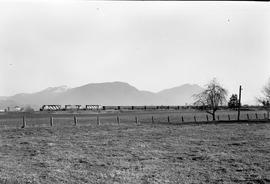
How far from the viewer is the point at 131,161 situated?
11.9 metres

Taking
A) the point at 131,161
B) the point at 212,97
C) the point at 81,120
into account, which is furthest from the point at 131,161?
the point at 212,97

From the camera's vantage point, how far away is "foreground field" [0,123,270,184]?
30.9 feet

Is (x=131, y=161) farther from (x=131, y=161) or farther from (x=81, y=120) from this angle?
(x=81, y=120)

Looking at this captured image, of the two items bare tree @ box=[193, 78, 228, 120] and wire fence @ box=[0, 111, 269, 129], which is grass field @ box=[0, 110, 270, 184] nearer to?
wire fence @ box=[0, 111, 269, 129]

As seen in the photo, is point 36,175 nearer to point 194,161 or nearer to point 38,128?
point 194,161

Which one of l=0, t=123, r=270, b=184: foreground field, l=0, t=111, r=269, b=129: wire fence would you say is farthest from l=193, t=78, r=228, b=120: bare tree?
l=0, t=123, r=270, b=184: foreground field

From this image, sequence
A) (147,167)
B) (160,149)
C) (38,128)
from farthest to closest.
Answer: (38,128)
(160,149)
(147,167)

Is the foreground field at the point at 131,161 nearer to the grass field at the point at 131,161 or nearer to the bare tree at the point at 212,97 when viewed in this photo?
the grass field at the point at 131,161

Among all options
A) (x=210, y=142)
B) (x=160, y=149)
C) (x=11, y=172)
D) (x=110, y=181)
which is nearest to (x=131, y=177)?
(x=110, y=181)

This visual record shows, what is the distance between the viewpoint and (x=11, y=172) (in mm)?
9797

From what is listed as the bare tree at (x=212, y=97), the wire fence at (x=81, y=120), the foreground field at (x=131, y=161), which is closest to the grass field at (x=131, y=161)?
the foreground field at (x=131, y=161)

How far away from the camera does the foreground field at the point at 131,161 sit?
9422 mm

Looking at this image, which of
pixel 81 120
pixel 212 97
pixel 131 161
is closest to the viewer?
pixel 131 161

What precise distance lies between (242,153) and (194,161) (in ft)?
10.1
